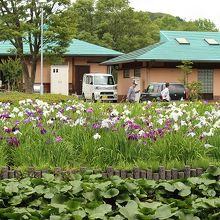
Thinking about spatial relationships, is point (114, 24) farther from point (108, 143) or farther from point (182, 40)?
point (108, 143)

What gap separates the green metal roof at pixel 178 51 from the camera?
34.8 m

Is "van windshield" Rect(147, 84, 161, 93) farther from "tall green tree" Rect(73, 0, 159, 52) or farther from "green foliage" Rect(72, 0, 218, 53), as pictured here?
"tall green tree" Rect(73, 0, 159, 52)

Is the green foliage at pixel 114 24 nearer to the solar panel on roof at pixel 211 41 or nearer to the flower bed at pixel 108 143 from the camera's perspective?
the solar panel on roof at pixel 211 41

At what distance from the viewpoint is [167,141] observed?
806 centimetres

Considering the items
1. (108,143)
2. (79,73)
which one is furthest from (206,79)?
(108,143)

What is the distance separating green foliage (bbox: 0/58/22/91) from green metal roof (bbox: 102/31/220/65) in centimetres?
623

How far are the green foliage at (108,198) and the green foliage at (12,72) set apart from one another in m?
29.5

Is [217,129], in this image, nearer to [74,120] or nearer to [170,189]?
[74,120]

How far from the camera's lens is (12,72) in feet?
119

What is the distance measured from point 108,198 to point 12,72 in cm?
3108

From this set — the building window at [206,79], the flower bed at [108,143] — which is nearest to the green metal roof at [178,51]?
the building window at [206,79]

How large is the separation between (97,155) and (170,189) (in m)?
2.07

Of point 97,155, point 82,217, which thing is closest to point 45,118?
point 97,155

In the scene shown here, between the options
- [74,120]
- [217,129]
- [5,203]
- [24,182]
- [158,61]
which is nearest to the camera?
[5,203]
